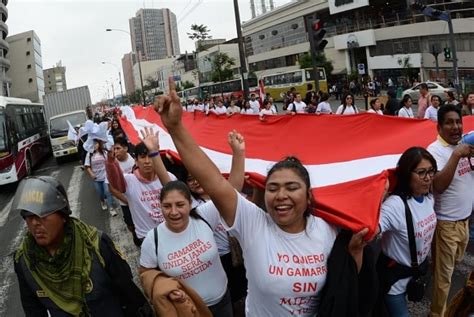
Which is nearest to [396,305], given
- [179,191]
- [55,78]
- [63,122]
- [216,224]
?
[216,224]

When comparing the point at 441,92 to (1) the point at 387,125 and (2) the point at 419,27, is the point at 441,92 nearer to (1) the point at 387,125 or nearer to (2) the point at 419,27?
(2) the point at 419,27

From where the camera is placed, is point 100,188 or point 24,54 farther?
point 24,54

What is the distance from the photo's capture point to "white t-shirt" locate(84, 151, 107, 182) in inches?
307

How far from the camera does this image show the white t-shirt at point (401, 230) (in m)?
2.69

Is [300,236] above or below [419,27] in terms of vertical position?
below

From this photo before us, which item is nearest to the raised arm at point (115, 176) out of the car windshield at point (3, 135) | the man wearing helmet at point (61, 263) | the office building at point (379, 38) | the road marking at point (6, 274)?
the man wearing helmet at point (61, 263)

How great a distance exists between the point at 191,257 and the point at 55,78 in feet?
564

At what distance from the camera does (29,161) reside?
48.4 ft

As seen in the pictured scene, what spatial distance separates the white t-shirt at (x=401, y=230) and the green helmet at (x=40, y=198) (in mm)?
1871

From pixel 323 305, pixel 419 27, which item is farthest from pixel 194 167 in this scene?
pixel 419 27

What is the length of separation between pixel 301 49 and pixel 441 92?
27.9 metres

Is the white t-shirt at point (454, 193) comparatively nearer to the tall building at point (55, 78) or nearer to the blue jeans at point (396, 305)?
the blue jeans at point (396, 305)

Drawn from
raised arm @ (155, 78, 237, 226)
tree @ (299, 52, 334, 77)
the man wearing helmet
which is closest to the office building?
tree @ (299, 52, 334, 77)

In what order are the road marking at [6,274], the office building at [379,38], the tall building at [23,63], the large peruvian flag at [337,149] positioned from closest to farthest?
the large peruvian flag at [337,149] < the road marking at [6,274] < the office building at [379,38] < the tall building at [23,63]
